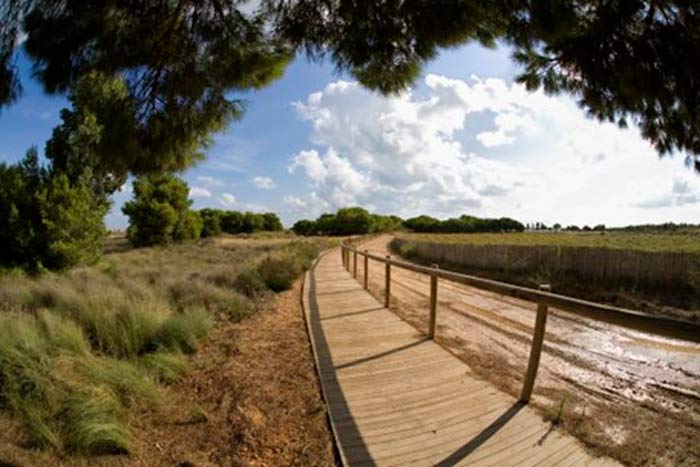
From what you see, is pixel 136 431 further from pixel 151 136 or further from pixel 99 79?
pixel 99 79

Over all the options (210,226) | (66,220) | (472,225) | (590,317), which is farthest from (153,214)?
(472,225)

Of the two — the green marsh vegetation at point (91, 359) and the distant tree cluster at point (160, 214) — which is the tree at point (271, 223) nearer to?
the distant tree cluster at point (160, 214)

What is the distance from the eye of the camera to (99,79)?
11.8ft

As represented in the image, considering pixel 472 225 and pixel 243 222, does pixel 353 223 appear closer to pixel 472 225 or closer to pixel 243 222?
pixel 243 222

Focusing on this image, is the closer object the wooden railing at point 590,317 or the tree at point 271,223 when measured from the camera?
the wooden railing at point 590,317

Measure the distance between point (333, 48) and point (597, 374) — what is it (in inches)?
216

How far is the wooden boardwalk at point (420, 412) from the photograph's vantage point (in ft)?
9.49

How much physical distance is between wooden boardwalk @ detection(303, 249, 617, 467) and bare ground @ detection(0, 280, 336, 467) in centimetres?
24

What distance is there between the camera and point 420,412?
3586 mm

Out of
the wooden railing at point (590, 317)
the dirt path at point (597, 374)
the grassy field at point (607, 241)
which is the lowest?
the dirt path at point (597, 374)

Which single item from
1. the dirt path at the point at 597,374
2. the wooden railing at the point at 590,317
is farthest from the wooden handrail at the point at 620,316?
the dirt path at the point at 597,374

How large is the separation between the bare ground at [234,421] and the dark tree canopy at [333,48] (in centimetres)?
253

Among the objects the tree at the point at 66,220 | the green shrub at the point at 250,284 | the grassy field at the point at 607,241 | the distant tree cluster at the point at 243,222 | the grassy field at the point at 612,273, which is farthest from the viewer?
the distant tree cluster at the point at 243,222

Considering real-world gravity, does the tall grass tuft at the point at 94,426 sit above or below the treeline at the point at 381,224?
below
